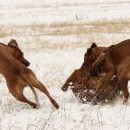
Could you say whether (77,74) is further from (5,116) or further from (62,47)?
(62,47)

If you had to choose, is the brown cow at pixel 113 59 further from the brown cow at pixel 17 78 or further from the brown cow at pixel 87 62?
the brown cow at pixel 17 78

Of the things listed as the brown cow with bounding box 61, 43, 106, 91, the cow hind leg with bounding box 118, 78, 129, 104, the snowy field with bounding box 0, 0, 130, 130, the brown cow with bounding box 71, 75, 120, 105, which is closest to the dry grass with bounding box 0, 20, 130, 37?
the snowy field with bounding box 0, 0, 130, 130

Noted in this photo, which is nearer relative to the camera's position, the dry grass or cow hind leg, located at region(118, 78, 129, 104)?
cow hind leg, located at region(118, 78, 129, 104)

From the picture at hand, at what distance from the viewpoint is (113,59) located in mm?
8883

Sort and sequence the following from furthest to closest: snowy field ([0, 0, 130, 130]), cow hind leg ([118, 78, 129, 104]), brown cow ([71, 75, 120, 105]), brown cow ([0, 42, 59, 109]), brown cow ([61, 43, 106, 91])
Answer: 1. brown cow ([61, 43, 106, 91])
2. brown cow ([71, 75, 120, 105])
3. cow hind leg ([118, 78, 129, 104])
4. brown cow ([0, 42, 59, 109])
5. snowy field ([0, 0, 130, 130])

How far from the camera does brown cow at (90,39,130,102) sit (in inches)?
346

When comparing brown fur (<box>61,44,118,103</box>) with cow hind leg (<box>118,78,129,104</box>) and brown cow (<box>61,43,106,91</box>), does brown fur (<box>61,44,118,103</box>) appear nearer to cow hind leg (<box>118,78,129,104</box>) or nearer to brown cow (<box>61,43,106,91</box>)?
brown cow (<box>61,43,106,91</box>)

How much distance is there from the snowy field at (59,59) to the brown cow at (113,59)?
50 cm

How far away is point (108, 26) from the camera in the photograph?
26.3 meters

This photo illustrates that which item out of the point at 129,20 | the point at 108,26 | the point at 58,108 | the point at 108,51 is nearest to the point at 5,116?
the point at 58,108

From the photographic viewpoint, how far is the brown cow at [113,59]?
8.78 metres

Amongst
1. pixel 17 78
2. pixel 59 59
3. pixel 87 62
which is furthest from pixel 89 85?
pixel 59 59

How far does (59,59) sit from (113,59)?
713 cm

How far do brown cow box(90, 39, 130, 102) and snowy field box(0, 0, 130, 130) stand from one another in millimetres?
503
